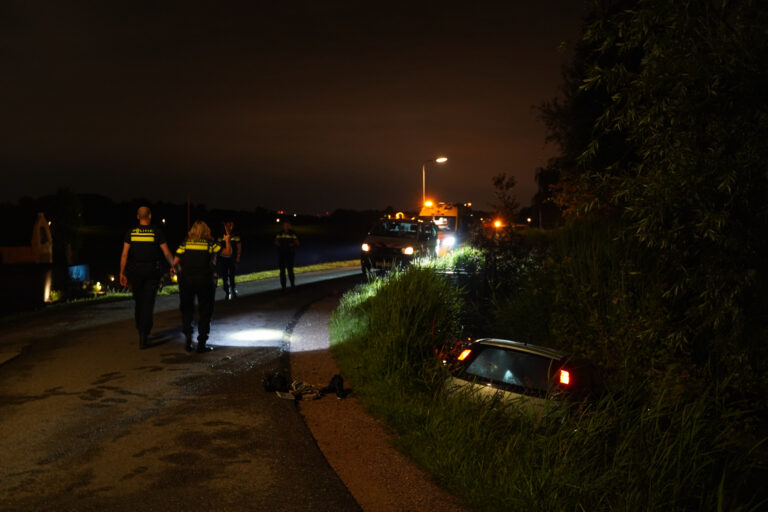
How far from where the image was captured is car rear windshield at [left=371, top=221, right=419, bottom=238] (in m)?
20.1

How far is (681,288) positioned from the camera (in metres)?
6.96

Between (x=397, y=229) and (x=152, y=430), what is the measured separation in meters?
15.1

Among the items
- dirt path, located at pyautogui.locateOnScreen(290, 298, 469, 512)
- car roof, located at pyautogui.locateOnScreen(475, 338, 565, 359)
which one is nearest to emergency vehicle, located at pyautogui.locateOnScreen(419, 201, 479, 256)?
car roof, located at pyautogui.locateOnScreen(475, 338, 565, 359)

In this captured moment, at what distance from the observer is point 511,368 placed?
7.11 metres

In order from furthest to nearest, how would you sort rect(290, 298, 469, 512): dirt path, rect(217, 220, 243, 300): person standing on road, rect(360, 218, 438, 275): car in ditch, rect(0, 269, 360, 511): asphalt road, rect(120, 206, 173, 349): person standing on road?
rect(360, 218, 438, 275): car in ditch < rect(217, 220, 243, 300): person standing on road < rect(120, 206, 173, 349): person standing on road < rect(290, 298, 469, 512): dirt path < rect(0, 269, 360, 511): asphalt road

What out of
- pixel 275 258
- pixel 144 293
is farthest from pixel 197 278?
pixel 275 258

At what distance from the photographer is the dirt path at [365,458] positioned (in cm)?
467

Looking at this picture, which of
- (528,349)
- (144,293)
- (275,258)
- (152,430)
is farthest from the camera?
(275,258)

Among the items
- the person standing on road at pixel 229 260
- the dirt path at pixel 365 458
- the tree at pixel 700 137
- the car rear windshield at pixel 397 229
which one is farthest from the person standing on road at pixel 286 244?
the tree at pixel 700 137

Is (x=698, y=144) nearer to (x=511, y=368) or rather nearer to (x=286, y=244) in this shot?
(x=511, y=368)

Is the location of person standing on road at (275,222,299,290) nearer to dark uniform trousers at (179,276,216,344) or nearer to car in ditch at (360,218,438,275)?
car in ditch at (360,218,438,275)

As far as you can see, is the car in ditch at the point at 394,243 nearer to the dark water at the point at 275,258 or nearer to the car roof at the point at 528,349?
the car roof at the point at 528,349

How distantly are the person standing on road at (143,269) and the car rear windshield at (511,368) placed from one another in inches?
183

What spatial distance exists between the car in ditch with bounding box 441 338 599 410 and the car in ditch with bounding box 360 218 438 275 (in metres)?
10.9
